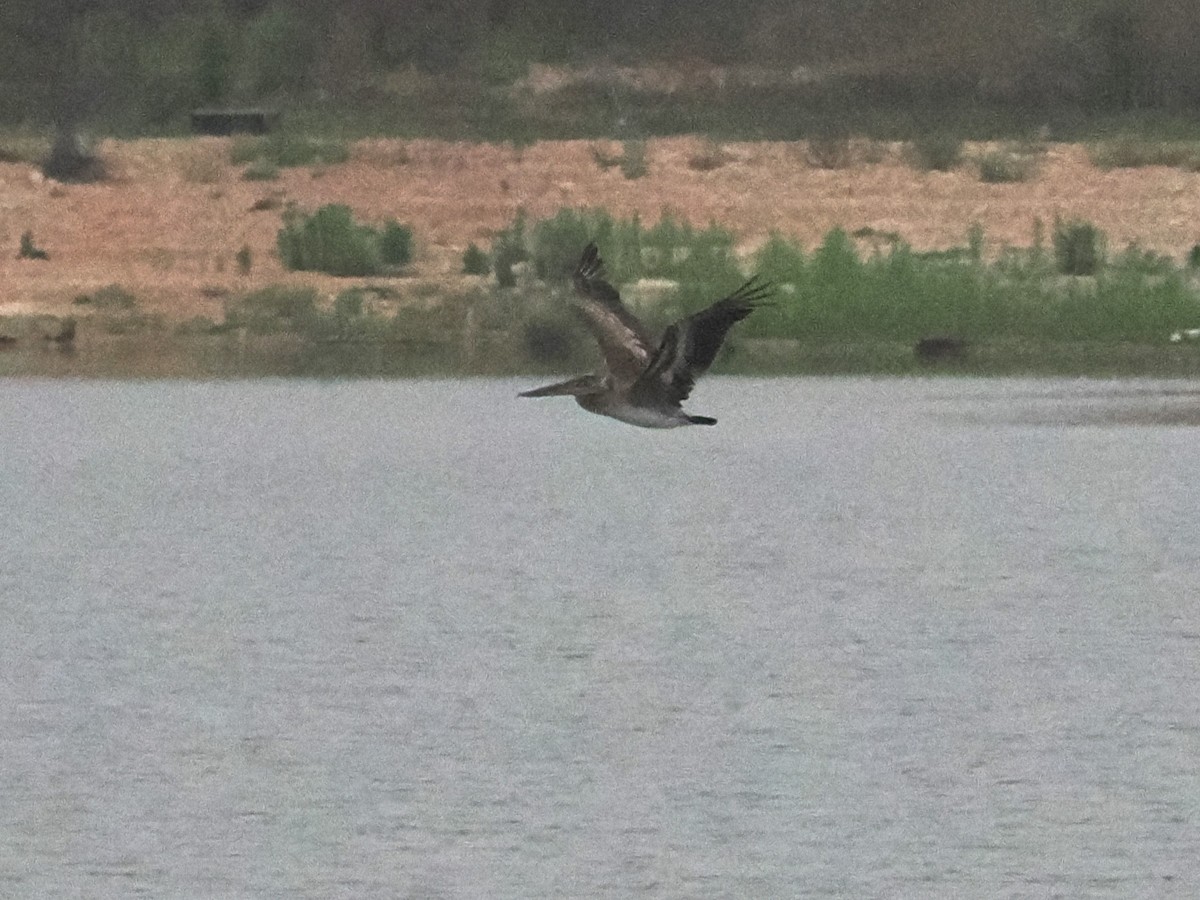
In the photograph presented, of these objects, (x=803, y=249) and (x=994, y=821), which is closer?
(x=994, y=821)

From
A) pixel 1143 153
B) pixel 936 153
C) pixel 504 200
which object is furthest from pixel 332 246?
pixel 1143 153

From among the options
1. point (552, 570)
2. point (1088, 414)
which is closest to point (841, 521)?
point (552, 570)

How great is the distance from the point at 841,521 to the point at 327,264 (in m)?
11.6

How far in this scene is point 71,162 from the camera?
109 feet

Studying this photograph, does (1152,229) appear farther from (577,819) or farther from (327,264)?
(577,819)

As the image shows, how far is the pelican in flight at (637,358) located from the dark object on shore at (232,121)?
19732mm

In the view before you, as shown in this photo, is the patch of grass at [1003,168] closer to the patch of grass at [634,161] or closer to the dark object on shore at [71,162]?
the patch of grass at [634,161]

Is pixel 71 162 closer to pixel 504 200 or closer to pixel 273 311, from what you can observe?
pixel 273 311

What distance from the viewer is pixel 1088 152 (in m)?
33.8

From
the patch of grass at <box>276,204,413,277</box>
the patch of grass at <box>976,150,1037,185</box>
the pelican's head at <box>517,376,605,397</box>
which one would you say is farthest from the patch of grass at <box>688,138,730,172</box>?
the pelican's head at <box>517,376,605,397</box>

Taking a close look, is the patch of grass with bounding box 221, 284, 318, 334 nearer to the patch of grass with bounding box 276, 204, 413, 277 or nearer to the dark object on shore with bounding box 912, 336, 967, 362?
the patch of grass with bounding box 276, 204, 413, 277

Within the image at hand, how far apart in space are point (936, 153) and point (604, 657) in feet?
61.1

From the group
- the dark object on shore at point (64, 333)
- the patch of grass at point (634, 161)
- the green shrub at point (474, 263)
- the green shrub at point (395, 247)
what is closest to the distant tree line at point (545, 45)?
the patch of grass at point (634, 161)

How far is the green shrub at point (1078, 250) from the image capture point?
1232 inches
